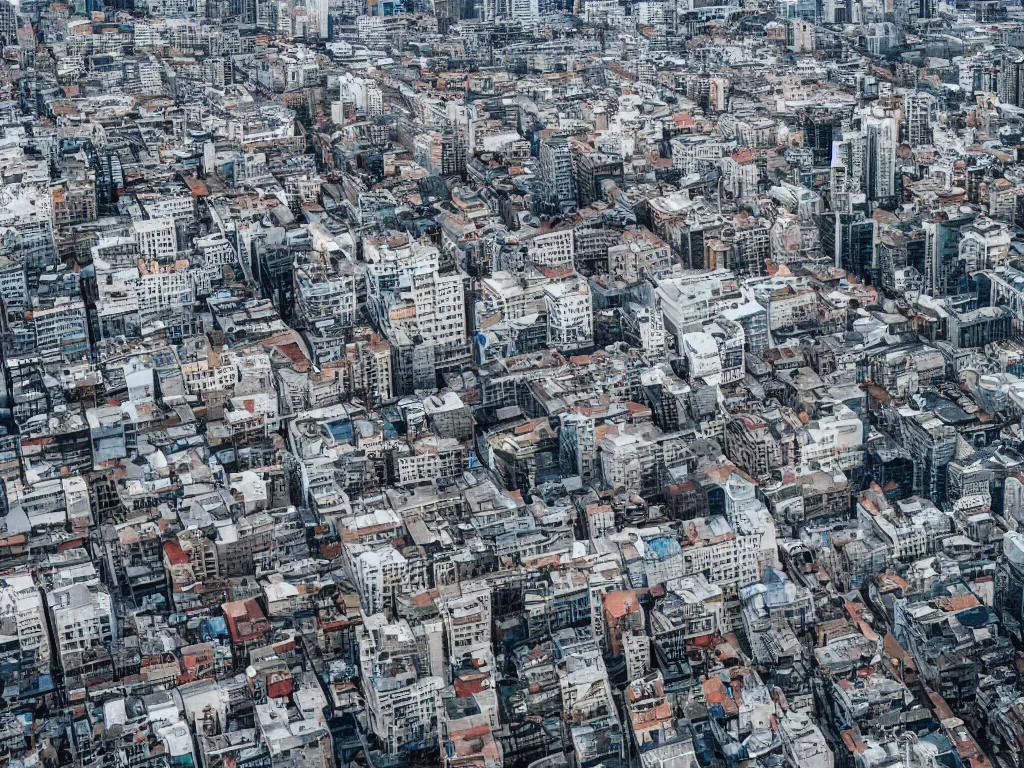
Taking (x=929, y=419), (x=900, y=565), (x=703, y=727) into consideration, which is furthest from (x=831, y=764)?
(x=929, y=419)

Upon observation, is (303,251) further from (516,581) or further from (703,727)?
(703,727)

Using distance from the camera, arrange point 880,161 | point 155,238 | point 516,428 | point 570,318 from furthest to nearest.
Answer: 1. point 880,161
2. point 155,238
3. point 570,318
4. point 516,428

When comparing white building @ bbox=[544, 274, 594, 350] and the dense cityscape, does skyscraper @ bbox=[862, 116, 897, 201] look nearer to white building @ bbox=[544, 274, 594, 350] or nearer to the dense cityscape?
the dense cityscape

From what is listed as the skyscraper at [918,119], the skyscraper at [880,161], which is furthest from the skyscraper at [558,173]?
the skyscraper at [918,119]

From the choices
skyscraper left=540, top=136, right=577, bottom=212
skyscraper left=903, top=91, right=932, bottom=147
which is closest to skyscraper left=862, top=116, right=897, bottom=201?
skyscraper left=903, top=91, right=932, bottom=147

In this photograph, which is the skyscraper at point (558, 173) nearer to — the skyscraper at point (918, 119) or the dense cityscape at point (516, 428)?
the dense cityscape at point (516, 428)

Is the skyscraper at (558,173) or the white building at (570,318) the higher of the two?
the skyscraper at (558,173)

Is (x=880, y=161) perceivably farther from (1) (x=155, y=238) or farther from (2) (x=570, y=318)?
(1) (x=155, y=238)

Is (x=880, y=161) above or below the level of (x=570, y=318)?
above

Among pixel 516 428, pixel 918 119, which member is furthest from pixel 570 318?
pixel 918 119
